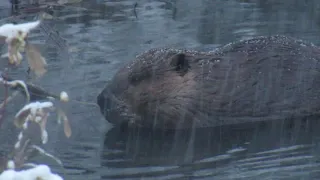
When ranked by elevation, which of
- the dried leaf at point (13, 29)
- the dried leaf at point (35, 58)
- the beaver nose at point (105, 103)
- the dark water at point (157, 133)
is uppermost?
the dried leaf at point (13, 29)

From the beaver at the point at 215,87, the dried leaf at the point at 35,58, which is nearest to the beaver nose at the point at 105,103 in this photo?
the beaver at the point at 215,87

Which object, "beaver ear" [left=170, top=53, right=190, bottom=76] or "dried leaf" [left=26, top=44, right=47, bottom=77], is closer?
"dried leaf" [left=26, top=44, right=47, bottom=77]

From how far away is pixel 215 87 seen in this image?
6.44 metres

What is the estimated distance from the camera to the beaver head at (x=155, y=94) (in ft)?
20.6

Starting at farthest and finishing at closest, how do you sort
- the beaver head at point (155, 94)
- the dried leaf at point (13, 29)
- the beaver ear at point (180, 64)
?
the beaver ear at point (180, 64) → the beaver head at point (155, 94) → the dried leaf at point (13, 29)

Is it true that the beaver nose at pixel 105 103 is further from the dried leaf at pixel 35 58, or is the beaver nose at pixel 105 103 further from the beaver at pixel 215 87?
the dried leaf at pixel 35 58

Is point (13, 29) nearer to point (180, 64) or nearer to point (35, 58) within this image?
point (35, 58)

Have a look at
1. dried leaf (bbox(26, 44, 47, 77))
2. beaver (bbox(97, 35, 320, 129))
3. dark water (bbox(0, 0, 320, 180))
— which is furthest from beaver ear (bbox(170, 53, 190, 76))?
dried leaf (bbox(26, 44, 47, 77))

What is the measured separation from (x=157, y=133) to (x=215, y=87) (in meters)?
0.66

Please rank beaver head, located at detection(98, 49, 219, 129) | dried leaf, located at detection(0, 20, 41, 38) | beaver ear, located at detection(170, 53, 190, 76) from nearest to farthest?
1. dried leaf, located at detection(0, 20, 41, 38)
2. beaver head, located at detection(98, 49, 219, 129)
3. beaver ear, located at detection(170, 53, 190, 76)

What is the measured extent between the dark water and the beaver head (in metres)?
0.13

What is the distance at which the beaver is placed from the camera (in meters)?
6.28

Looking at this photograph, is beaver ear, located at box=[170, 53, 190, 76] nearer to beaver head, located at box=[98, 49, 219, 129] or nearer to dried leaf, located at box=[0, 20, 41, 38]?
beaver head, located at box=[98, 49, 219, 129]

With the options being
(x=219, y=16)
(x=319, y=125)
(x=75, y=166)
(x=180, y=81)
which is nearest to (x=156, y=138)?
(x=180, y=81)
